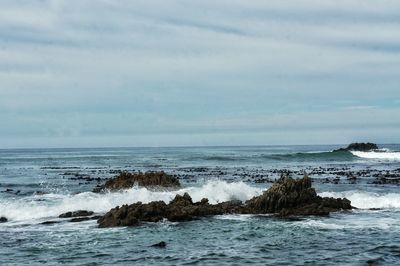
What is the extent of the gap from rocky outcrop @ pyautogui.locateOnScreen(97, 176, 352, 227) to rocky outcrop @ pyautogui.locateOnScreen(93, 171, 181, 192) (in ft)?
45.2

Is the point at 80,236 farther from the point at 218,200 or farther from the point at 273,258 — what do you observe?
the point at 218,200

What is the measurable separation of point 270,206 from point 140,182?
1670 centimetres

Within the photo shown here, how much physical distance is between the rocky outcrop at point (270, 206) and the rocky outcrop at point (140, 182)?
45.2 feet

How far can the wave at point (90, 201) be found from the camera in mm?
32041

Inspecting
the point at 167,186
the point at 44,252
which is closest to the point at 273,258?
Answer: the point at 44,252

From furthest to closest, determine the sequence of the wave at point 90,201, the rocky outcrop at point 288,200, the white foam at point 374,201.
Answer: the white foam at point 374,201
the wave at point 90,201
the rocky outcrop at point 288,200

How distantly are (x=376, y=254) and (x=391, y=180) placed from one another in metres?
36.4

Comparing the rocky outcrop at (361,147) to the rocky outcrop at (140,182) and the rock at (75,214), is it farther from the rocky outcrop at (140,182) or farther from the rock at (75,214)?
the rock at (75,214)

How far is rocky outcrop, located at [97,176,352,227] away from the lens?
28.5m

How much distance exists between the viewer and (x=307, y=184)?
3130cm

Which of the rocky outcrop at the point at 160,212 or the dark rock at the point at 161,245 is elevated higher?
the rocky outcrop at the point at 160,212

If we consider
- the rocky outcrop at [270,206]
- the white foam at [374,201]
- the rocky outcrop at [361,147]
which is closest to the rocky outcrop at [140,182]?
the rocky outcrop at [270,206]

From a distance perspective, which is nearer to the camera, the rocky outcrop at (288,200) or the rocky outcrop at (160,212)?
the rocky outcrop at (160,212)

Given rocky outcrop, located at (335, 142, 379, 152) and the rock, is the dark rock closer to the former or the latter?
the rock
